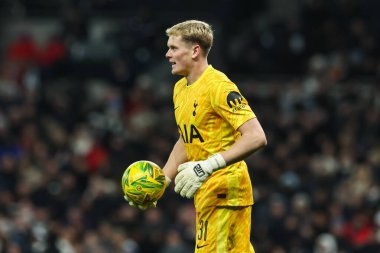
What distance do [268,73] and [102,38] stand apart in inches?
146

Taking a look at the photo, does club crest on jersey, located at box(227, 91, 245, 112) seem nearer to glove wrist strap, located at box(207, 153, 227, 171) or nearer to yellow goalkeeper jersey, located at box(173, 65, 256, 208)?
yellow goalkeeper jersey, located at box(173, 65, 256, 208)

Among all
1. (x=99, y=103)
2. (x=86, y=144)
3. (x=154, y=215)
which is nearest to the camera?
(x=154, y=215)

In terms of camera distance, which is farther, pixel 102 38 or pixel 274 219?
pixel 102 38

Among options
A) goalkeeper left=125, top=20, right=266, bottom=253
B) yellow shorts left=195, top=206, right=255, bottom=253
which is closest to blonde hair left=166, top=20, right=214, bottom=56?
goalkeeper left=125, top=20, right=266, bottom=253

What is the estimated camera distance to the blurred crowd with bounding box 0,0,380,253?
52.5 ft

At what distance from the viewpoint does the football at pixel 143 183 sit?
27.9 feet

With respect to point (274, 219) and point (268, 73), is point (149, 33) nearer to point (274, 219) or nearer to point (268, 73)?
point (268, 73)

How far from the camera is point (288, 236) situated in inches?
611

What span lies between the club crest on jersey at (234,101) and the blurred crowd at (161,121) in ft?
22.3

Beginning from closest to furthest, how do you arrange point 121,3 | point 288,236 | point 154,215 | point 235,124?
point 235,124, point 288,236, point 154,215, point 121,3

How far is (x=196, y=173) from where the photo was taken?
7.95 m

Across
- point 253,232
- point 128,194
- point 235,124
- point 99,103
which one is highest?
point 235,124

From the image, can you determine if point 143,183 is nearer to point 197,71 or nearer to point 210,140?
point 210,140

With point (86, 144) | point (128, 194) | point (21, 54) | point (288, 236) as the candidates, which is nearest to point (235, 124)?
point (128, 194)
